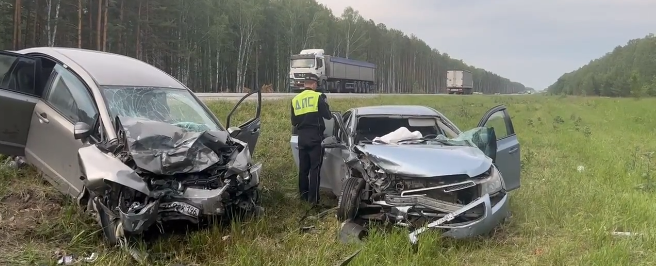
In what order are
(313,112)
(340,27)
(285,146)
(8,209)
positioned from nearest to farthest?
(8,209) < (313,112) < (285,146) < (340,27)

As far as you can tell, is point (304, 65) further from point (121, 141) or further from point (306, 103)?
point (121, 141)

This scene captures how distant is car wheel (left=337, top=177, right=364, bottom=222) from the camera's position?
4.50 m

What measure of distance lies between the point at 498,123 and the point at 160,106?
12.4 ft

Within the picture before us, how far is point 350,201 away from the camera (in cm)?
450

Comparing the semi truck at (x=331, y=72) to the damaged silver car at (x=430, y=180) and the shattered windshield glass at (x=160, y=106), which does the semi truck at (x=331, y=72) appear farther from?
the damaged silver car at (x=430, y=180)

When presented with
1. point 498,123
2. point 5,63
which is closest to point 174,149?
point 5,63

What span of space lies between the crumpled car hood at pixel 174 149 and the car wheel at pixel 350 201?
96cm

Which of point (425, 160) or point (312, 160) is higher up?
point (425, 160)

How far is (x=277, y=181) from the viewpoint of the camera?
6.88 m

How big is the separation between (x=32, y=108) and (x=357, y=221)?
3352 mm

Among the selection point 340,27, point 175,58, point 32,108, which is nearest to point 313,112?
point 32,108

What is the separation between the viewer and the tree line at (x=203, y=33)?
26.2 m

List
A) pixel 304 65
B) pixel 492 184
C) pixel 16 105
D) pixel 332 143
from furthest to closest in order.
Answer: pixel 304 65 < pixel 332 143 < pixel 16 105 < pixel 492 184

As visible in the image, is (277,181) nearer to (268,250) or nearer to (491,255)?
(268,250)
